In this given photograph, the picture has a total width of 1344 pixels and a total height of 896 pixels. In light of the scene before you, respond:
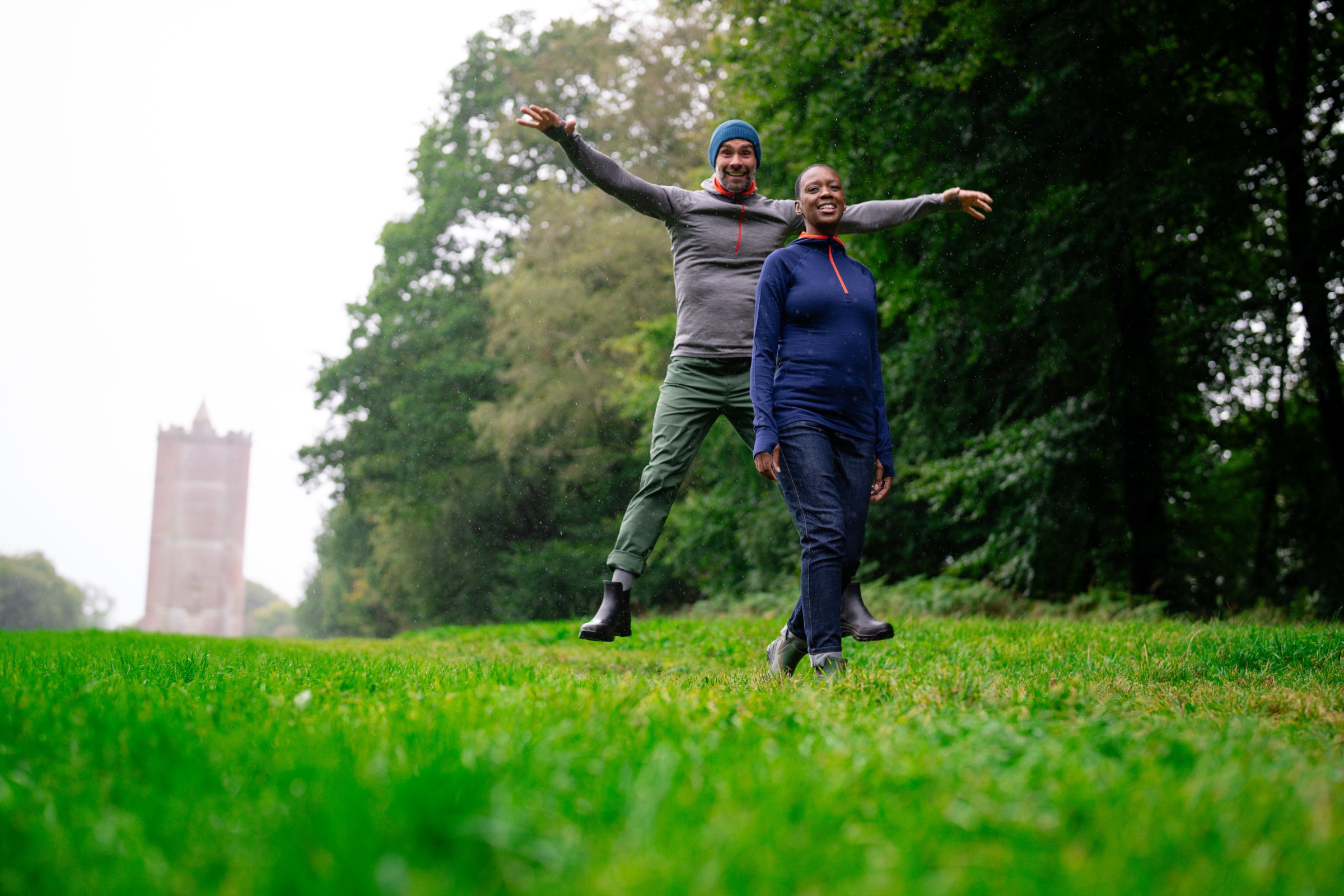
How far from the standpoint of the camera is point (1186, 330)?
11.5 meters

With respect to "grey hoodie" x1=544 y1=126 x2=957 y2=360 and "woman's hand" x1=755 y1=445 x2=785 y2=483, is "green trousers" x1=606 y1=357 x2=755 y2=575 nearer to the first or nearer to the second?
"grey hoodie" x1=544 y1=126 x2=957 y2=360

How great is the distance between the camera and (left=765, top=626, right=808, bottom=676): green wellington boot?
465 cm

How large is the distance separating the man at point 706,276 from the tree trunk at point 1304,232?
7255 millimetres

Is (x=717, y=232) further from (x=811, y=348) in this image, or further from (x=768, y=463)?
(x=768, y=463)

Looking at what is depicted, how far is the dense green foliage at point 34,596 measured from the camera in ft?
284

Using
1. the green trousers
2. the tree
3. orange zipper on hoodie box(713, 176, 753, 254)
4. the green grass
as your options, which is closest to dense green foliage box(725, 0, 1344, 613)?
orange zipper on hoodie box(713, 176, 753, 254)

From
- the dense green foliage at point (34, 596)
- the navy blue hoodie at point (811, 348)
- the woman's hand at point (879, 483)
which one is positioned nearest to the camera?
the navy blue hoodie at point (811, 348)

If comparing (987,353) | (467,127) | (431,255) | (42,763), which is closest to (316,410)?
(431,255)

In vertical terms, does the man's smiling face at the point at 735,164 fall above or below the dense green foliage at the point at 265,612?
above

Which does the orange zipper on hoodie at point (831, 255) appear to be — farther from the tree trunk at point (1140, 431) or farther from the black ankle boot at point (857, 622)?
the tree trunk at point (1140, 431)

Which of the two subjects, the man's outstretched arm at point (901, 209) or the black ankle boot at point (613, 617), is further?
the man's outstretched arm at point (901, 209)

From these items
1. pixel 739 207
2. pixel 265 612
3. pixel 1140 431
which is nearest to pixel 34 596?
pixel 265 612

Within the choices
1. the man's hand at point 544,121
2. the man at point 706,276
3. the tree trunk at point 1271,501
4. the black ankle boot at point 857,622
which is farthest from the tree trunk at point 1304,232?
the man's hand at point 544,121

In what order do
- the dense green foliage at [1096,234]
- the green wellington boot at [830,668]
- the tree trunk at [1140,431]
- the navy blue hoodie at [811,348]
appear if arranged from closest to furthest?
1. the green wellington boot at [830,668]
2. the navy blue hoodie at [811,348]
3. the dense green foliage at [1096,234]
4. the tree trunk at [1140,431]
